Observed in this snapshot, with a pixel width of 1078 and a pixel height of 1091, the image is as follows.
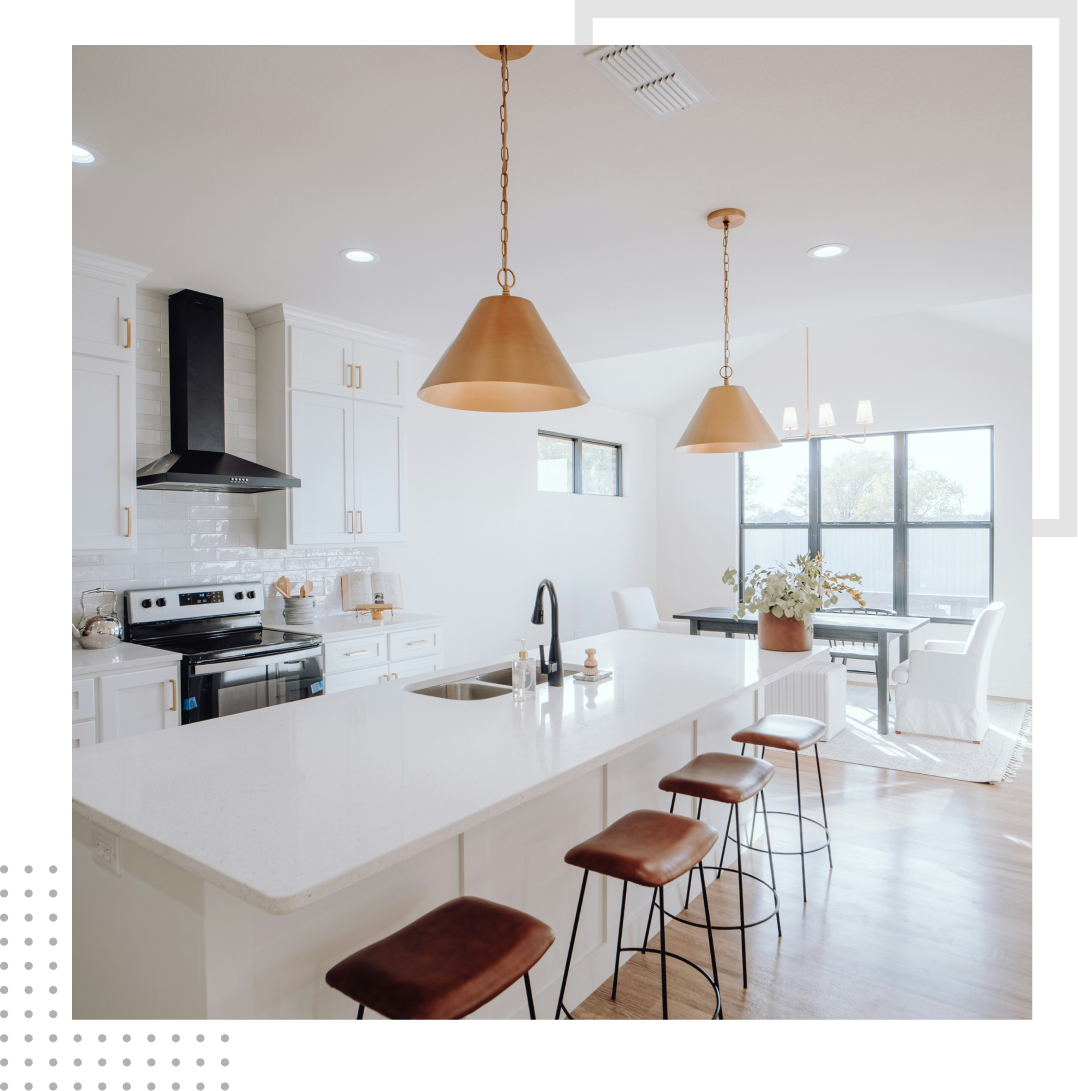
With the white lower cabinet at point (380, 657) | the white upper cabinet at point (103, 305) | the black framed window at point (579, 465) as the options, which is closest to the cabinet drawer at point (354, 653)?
the white lower cabinet at point (380, 657)

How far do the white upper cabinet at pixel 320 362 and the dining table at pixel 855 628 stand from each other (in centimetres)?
293

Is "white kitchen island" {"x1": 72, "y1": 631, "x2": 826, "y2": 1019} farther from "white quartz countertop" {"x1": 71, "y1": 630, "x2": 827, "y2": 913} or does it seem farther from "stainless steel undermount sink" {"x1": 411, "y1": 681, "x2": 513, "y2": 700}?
"stainless steel undermount sink" {"x1": 411, "y1": 681, "x2": 513, "y2": 700}

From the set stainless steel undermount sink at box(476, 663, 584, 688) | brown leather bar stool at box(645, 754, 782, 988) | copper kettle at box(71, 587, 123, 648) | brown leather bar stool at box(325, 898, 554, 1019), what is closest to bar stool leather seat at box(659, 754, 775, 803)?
brown leather bar stool at box(645, 754, 782, 988)

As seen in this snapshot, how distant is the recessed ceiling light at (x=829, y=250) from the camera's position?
3090 millimetres

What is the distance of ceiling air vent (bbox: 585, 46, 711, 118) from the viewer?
1.79m

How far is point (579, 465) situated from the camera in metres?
7.24

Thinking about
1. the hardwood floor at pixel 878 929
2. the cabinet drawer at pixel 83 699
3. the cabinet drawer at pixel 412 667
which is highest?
the cabinet drawer at pixel 83 699

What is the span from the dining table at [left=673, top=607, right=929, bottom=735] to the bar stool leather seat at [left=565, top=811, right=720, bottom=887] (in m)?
3.20

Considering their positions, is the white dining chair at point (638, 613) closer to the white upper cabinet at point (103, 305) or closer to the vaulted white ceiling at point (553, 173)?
the vaulted white ceiling at point (553, 173)

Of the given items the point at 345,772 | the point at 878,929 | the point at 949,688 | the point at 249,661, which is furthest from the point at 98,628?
the point at 949,688

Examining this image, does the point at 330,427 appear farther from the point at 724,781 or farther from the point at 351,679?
the point at 724,781
